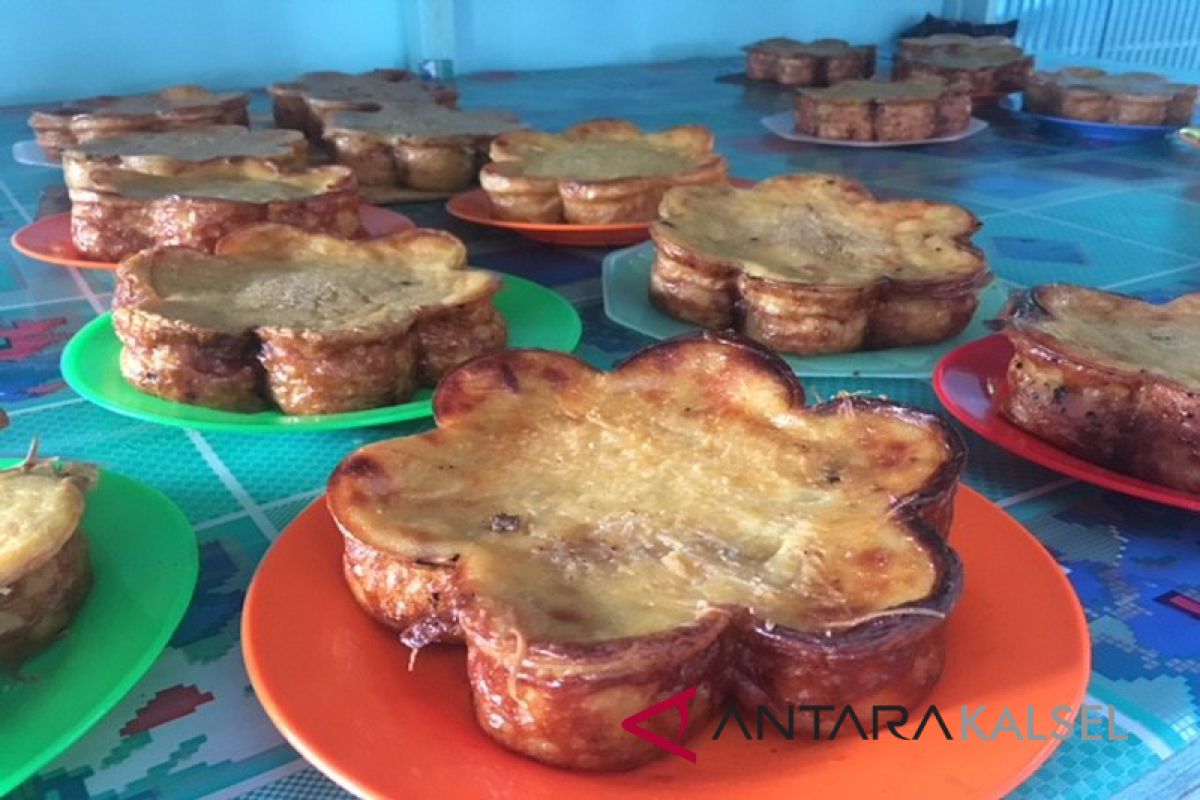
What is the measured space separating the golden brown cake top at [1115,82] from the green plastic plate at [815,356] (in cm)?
157

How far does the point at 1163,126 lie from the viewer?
110 inches

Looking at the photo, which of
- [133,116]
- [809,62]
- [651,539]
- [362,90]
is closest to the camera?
[651,539]

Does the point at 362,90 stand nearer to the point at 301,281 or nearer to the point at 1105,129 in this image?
the point at 301,281

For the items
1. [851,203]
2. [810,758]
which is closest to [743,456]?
[810,758]

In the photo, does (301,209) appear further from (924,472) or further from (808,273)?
(924,472)

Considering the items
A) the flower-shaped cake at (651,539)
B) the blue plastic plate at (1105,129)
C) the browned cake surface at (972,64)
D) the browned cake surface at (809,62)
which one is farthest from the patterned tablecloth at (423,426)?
the browned cake surface at (809,62)

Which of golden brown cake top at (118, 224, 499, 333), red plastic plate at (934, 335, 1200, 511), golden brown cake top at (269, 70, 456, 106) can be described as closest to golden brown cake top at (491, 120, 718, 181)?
golden brown cake top at (118, 224, 499, 333)

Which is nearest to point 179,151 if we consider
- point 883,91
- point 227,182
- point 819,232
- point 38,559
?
point 227,182

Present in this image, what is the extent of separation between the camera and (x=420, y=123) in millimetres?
2240

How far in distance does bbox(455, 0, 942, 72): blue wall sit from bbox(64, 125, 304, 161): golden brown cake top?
2.02 metres

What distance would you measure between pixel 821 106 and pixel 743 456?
2083 mm

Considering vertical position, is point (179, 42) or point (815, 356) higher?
point (179, 42)

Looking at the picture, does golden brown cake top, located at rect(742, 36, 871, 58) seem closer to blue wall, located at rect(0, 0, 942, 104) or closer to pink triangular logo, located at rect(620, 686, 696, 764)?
blue wall, located at rect(0, 0, 942, 104)

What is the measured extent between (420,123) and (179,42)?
1.68 meters
